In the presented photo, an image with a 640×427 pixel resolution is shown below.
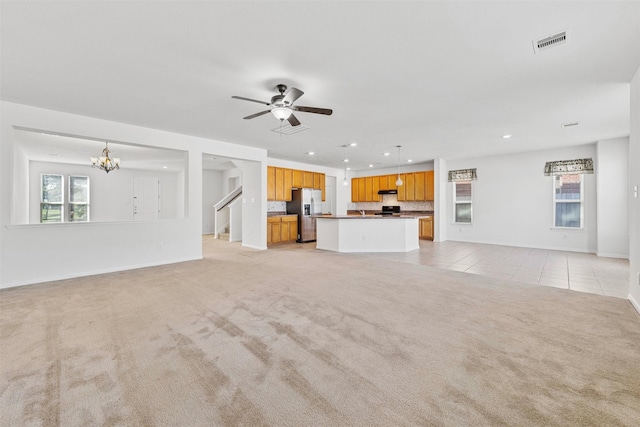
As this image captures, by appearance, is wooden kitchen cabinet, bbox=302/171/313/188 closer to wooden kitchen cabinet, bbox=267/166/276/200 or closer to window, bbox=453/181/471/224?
wooden kitchen cabinet, bbox=267/166/276/200

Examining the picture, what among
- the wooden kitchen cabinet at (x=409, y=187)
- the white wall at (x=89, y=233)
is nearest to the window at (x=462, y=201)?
the wooden kitchen cabinet at (x=409, y=187)

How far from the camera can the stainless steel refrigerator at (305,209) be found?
8.59 m

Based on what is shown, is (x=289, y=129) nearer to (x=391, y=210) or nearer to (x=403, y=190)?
(x=403, y=190)

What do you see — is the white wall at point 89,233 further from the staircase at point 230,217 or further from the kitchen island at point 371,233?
the kitchen island at point 371,233

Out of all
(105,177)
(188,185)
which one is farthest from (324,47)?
(105,177)

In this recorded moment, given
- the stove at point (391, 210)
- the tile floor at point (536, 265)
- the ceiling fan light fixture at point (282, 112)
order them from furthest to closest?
the stove at point (391, 210) < the tile floor at point (536, 265) < the ceiling fan light fixture at point (282, 112)

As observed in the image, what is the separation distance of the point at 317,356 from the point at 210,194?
32.5ft

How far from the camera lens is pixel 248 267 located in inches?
200

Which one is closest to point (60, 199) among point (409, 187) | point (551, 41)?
point (409, 187)

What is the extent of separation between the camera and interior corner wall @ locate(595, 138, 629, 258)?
19.4ft

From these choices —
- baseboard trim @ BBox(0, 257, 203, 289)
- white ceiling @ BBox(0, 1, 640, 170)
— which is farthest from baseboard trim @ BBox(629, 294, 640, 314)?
baseboard trim @ BBox(0, 257, 203, 289)

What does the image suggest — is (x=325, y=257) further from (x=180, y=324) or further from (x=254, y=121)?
(x=180, y=324)

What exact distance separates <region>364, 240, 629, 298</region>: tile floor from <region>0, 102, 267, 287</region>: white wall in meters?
4.52

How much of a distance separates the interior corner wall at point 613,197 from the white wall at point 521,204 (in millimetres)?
419
